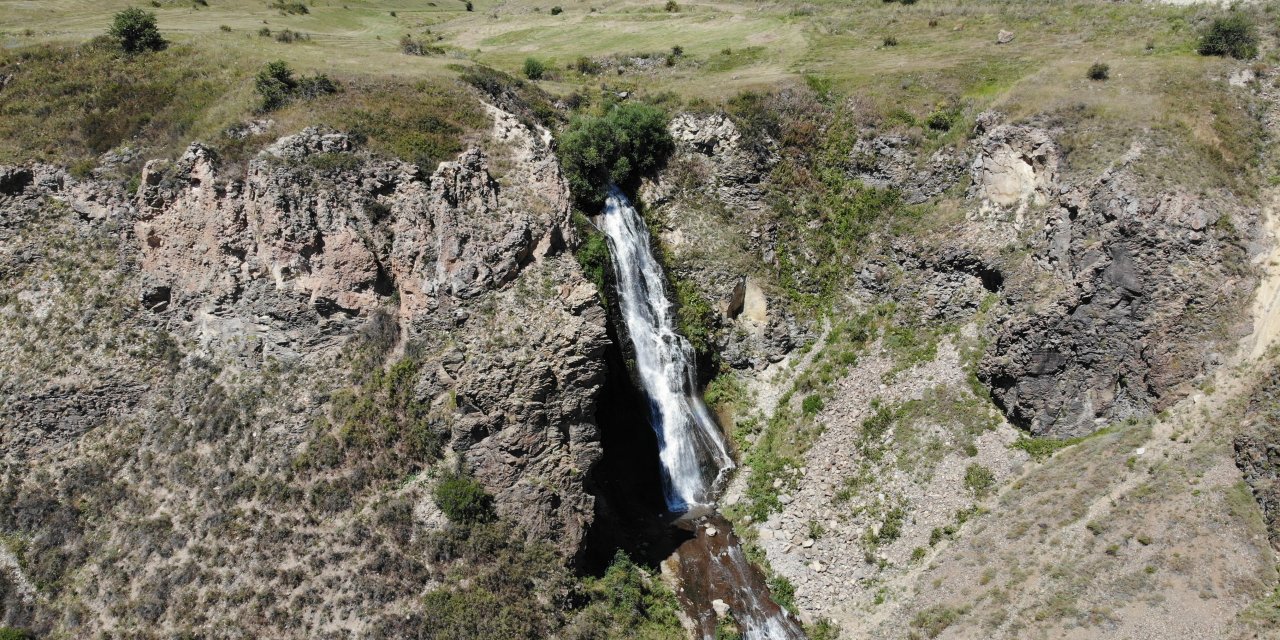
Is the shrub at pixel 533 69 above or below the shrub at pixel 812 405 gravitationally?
above

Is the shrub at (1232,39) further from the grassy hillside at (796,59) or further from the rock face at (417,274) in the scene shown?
the rock face at (417,274)

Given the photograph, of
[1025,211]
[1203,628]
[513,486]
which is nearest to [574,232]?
[513,486]

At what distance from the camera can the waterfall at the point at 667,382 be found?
39438 millimetres

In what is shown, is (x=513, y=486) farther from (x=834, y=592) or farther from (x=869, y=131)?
(x=869, y=131)

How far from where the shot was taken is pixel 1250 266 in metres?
31.9

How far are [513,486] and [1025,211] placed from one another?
108 feet

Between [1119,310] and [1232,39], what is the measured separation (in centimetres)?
2371

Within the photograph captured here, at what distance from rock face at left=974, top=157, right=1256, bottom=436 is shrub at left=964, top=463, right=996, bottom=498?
142 inches

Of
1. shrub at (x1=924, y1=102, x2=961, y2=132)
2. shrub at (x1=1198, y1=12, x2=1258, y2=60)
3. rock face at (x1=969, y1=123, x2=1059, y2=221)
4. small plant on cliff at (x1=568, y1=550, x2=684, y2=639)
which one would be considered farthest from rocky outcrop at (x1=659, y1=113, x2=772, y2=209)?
shrub at (x1=1198, y1=12, x2=1258, y2=60)

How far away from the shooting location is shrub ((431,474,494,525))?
104ft

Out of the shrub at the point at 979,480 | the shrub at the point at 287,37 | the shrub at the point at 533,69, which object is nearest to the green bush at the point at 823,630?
the shrub at the point at 979,480

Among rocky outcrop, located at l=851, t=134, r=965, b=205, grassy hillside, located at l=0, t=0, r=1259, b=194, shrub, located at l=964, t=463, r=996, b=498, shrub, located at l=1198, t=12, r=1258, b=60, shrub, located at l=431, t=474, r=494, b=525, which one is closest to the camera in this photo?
shrub, located at l=431, t=474, r=494, b=525

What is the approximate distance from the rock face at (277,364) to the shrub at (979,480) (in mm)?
19062

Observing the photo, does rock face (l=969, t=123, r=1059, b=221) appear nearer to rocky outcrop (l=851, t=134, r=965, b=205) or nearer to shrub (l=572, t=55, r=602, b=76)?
rocky outcrop (l=851, t=134, r=965, b=205)
